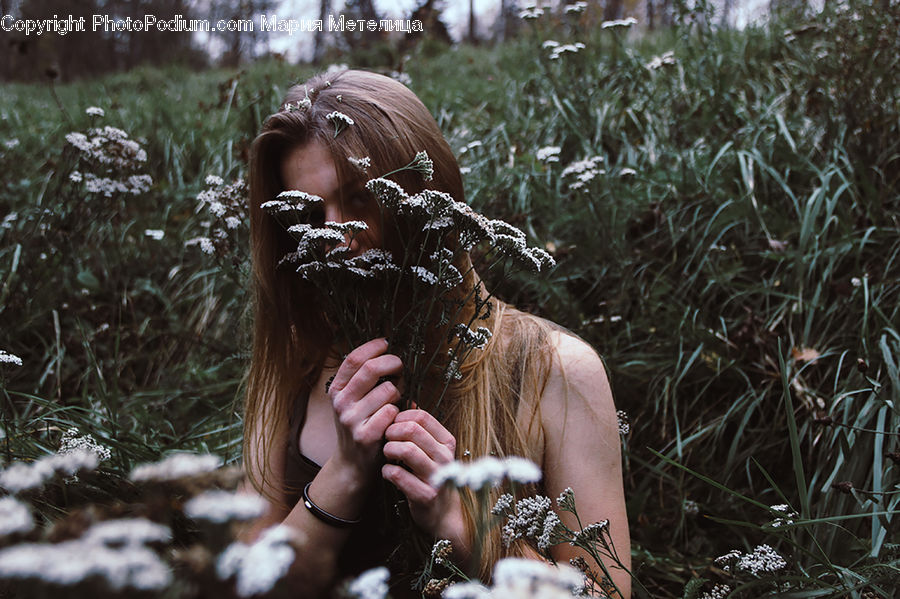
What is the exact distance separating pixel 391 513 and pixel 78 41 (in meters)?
22.7

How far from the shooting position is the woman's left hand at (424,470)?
1.38 m

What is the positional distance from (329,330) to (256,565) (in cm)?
184

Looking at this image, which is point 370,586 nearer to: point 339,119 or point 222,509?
point 222,509

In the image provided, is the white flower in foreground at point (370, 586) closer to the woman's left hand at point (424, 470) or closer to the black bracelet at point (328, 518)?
the woman's left hand at point (424, 470)

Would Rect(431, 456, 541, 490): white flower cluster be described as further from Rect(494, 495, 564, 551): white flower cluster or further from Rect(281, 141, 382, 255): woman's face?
Rect(281, 141, 382, 255): woman's face

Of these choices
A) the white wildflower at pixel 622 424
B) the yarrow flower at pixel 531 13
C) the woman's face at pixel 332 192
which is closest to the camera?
the woman's face at pixel 332 192

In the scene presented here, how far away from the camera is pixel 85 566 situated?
0.44 m

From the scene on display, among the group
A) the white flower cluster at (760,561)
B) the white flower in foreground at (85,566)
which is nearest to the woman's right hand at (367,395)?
the white flower cluster at (760,561)

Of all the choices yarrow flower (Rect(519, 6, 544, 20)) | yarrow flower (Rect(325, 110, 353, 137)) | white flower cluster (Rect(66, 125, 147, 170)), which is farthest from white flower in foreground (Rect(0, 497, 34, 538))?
yarrow flower (Rect(519, 6, 544, 20))

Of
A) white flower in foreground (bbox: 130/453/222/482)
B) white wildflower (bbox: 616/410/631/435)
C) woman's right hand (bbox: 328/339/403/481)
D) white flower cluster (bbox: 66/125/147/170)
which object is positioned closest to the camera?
white flower in foreground (bbox: 130/453/222/482)

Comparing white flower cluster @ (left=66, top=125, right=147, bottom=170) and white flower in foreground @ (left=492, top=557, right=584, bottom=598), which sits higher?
white flower cluster @ (left=66, top=125, right=147, bottom=170)

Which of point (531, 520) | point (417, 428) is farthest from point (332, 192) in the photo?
point (531, 520)

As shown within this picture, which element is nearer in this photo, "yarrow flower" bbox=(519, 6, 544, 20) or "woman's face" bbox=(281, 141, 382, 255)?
"woman's face" bbox=(281, 141, 382, 255)

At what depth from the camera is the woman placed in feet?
4.79
